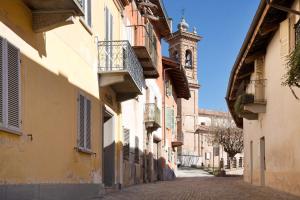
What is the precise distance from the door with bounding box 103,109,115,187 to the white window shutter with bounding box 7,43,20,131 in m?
8.76

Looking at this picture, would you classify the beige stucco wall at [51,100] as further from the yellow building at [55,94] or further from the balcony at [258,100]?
the balcony at [258,100]

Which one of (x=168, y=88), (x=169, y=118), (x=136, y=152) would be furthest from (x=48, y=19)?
(x=169, y=118)

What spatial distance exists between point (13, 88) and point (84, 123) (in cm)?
501

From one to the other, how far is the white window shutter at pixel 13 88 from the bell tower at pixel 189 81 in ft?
234

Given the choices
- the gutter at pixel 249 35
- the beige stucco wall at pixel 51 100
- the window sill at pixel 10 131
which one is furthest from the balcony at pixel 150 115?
the window sill at pixel 10 131

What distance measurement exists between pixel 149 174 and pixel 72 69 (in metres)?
16.0

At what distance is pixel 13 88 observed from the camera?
851 cm

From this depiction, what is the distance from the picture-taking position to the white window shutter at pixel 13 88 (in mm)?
8336

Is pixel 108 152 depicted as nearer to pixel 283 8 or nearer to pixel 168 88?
pixel 283 8

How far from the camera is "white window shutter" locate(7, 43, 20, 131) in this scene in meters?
8.34

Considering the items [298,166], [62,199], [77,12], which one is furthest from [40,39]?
[298,166]

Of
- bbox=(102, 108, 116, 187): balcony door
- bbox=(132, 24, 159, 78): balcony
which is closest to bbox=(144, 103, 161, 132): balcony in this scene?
bbox=(132, 24, 159, 78): balcony

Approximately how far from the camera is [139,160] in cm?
2400

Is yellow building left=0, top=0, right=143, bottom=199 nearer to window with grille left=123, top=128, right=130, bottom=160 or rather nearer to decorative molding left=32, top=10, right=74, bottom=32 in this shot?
decorative molding left=32, top=10, right=74, bottom=32
